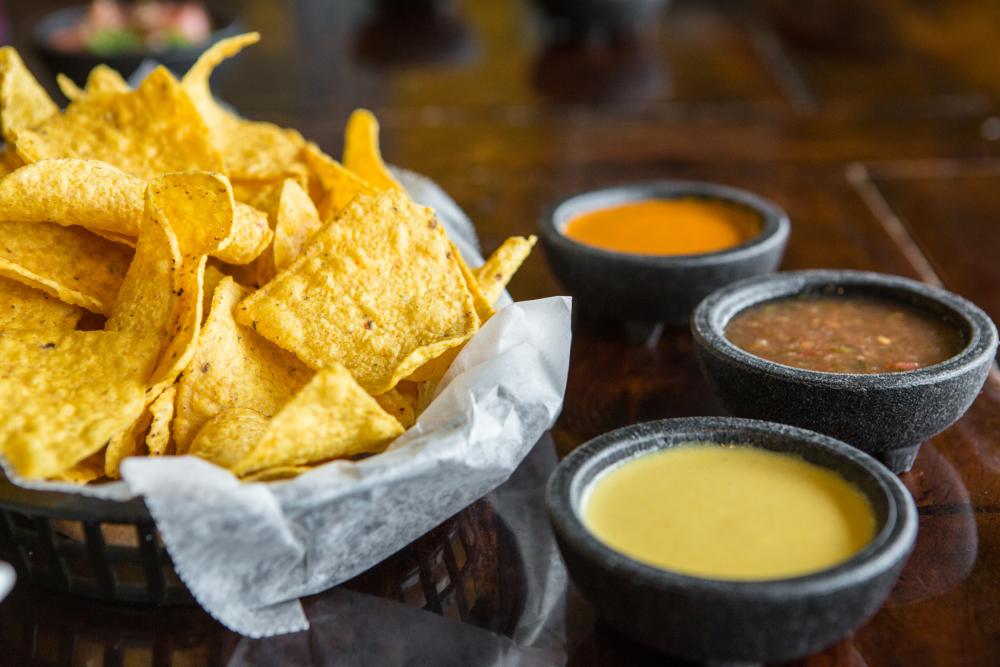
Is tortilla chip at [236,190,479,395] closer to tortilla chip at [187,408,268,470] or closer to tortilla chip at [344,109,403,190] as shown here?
tortilla chip at [187,408,268,470]

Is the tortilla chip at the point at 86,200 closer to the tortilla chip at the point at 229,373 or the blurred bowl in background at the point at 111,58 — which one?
the tortilla chip at the point at 229,373

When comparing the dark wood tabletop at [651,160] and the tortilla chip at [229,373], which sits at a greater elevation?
the tortilla chip at [229,373]

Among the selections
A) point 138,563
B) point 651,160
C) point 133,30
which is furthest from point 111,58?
point 138,563

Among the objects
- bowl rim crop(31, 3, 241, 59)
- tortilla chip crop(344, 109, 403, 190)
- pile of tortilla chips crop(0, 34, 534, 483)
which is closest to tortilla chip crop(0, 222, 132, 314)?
pile of tortilla chips crop(0, 34, 534, 483)

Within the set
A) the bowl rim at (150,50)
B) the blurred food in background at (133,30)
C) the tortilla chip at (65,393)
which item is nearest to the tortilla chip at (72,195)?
the tortilla chip at (65,393)

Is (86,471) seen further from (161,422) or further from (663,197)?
(663,197)
